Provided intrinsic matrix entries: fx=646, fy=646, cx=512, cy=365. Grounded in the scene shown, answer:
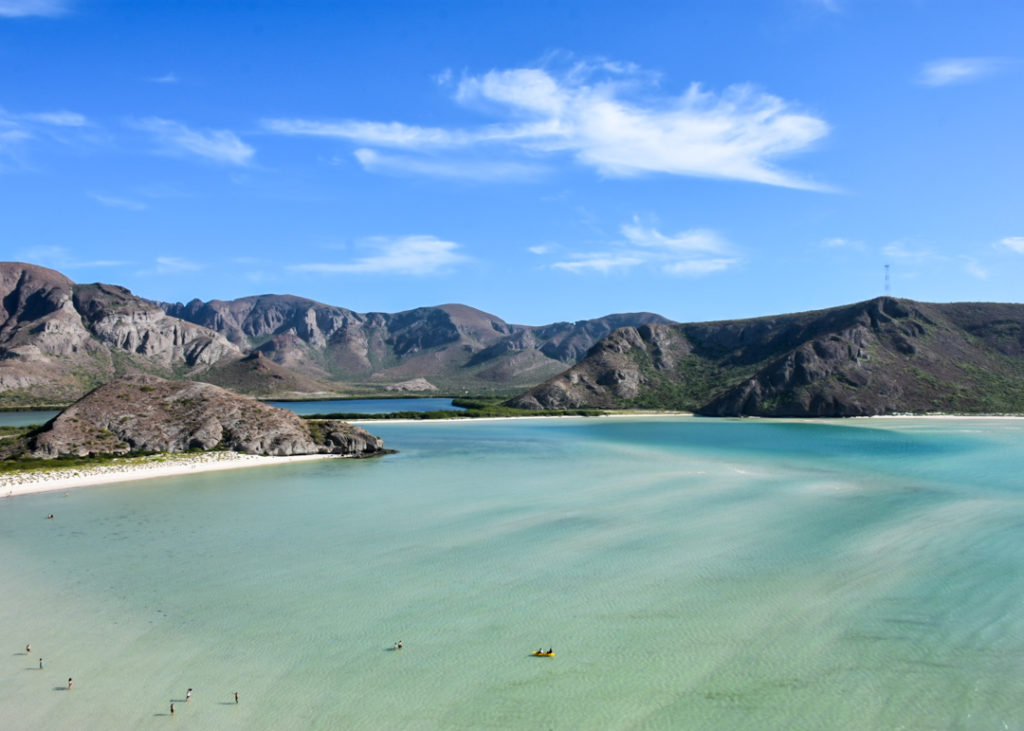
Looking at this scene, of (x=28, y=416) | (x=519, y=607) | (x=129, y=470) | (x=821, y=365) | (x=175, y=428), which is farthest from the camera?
(x=821, y=365)

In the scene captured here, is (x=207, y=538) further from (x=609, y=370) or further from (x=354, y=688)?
(x=609, y=370)

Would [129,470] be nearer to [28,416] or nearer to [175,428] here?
[175,428]

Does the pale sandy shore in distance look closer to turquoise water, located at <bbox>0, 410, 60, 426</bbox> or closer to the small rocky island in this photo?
the small rocky island

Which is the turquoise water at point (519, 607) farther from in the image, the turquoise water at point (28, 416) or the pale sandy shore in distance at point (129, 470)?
the turquoise water at point (28, 416)

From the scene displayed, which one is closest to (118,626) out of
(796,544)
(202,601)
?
(202,601)

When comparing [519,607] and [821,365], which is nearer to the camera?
[519,607]

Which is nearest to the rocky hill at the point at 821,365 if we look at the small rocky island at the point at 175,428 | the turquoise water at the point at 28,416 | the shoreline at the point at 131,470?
the small rocky island at the point at 175,428

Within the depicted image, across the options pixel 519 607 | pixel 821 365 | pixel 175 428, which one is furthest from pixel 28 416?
pixel 821 365
